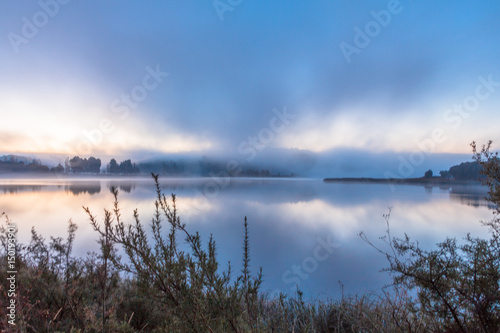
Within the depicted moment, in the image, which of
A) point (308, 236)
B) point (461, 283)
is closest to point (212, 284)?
point (461, 283)

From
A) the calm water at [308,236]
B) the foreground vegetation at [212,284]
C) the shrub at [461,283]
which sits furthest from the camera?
the calm water at [308,236]

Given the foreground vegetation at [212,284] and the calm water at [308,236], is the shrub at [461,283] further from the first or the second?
the calm water at [308,236]

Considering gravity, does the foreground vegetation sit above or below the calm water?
above

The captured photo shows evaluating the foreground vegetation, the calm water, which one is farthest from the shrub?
the calm water

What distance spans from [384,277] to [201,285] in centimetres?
927

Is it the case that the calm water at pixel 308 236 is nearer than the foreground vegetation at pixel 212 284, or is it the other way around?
the foreground vegetation at pixel 212 284

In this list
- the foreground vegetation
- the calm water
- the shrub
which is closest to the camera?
the foreground vegetation

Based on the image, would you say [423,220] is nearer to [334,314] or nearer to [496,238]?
[334,314]

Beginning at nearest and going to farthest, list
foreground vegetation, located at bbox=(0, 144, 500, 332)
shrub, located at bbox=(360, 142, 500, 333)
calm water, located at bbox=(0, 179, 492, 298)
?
1. foreground vegetation, located at bbox=(0, 144, 500, 332)
2. shrub, located at bbox=(360, 142, 500, 333)
3. calm water, located at bbox=(0, 179, 492, 298)

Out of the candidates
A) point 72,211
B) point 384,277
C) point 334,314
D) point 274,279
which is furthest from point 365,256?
point 72,211

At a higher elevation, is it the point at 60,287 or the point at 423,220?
the point at 60,287

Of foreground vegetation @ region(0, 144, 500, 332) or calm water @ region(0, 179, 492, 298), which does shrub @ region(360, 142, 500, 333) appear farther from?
calm water @ region(0, 179, 492, 298)

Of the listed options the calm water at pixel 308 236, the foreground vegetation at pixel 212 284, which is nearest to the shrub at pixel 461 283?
the foreground vegetation at pixel 212 284

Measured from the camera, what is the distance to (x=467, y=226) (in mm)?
13492
